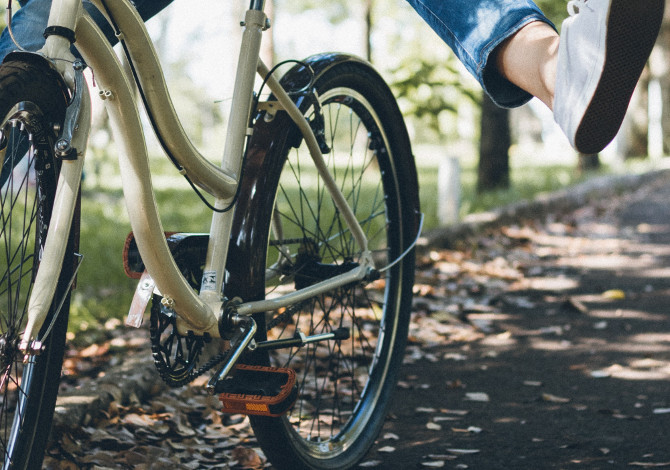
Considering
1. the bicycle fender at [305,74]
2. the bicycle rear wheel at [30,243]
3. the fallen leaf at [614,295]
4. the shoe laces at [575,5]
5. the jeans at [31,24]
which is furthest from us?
the fallen leaf at [614,295]

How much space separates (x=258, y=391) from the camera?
1.83m

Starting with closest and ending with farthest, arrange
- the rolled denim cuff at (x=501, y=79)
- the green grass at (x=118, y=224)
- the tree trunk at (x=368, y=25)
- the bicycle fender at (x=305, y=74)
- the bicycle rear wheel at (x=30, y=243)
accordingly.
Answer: the bicycle rear wheel at (x=30, y=243) < the rolled denim cuff at (x=501, y=79) < the bicycle fender at (x=305, y=74) < the green grass at (x=118, y=224) < the tree trunk at (x=368, y=25)

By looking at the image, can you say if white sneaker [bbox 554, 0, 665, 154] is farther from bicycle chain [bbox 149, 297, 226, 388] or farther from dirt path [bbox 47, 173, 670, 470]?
dirt path [bbox 47, 173, 670, 470]

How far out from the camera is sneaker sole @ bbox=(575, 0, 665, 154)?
1500 millimetres

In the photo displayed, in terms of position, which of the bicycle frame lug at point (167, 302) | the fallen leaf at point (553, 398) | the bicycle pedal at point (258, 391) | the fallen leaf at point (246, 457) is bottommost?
the fallen leaf at point (246, 457)

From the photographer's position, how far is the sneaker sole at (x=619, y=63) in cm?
150

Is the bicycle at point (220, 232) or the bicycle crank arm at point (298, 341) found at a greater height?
the bicycle at point (220, 232)

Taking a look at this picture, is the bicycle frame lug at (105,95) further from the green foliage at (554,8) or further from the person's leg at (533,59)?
the green foliage at (554,8)

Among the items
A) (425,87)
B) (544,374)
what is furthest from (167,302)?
(425,87)

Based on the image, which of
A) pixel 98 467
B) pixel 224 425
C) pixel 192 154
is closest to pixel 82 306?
pixel 224 425

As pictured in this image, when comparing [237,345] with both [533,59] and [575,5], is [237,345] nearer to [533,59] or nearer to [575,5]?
[533,59]

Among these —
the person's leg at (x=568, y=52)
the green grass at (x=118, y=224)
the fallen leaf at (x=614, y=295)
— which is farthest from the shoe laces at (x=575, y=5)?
the fallen leaf at (x=614, y=295)

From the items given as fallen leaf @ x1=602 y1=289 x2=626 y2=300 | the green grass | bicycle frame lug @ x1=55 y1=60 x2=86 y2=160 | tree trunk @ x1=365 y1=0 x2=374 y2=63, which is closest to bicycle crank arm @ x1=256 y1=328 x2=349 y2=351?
bicycle frame lug @ x1=55 y1=60 x2=86 y2=160

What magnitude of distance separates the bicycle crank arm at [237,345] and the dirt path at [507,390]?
2.12 feet
